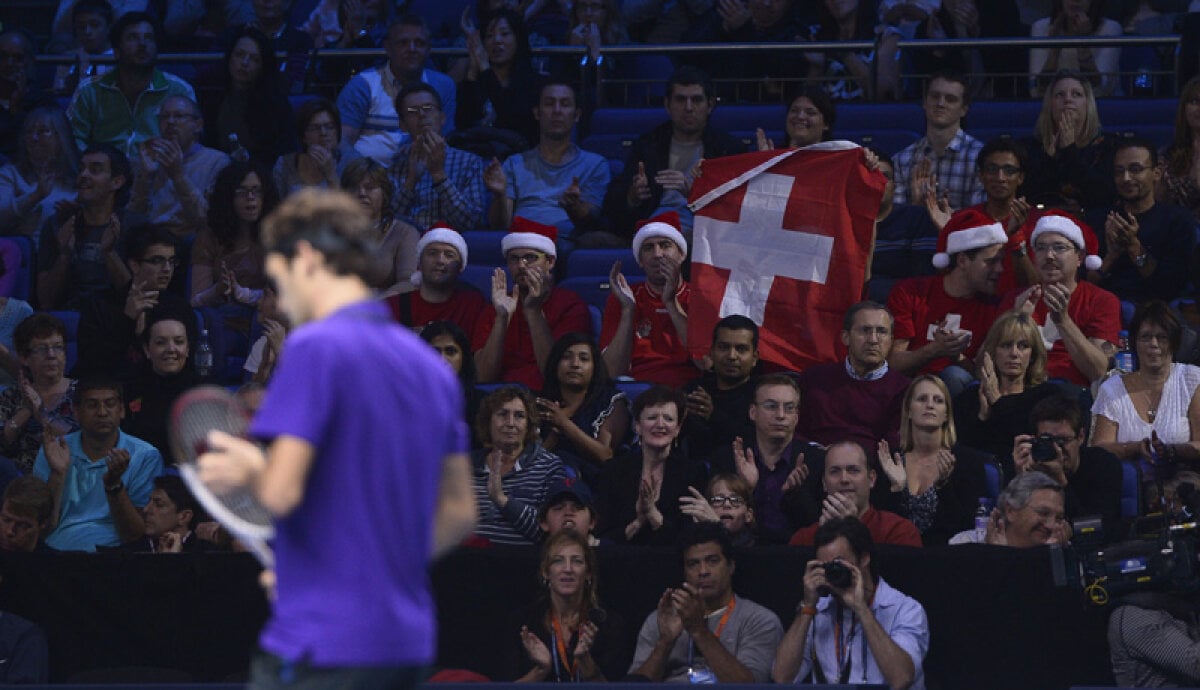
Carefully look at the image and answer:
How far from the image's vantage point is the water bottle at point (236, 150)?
36.4 feet

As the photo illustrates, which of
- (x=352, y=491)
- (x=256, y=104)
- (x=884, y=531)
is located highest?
(x=256, y=104)

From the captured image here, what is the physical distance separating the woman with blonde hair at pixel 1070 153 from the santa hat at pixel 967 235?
0.65 metres

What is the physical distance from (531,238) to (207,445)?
19.1ft

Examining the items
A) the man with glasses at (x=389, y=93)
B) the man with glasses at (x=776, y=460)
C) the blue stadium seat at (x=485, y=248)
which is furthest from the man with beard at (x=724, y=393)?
the man with glasses at (x=389, y=93)

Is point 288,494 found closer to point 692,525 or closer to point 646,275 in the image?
point 692,525

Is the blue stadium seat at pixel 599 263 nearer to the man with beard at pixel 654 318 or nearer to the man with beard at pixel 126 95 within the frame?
the man with beard at pixel 654 318

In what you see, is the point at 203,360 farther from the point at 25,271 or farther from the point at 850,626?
the point at 850,626

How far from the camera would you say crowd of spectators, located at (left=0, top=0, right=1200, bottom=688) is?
25.3ft

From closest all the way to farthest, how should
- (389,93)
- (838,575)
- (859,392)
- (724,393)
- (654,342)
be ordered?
(838,575)
(859,392)
(724,393)
(654,342)
(389,93)

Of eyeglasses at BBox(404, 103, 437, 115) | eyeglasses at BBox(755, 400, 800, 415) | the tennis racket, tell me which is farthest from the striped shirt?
the tennis racket

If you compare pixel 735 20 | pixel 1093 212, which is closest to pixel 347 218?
pixel 1093 212

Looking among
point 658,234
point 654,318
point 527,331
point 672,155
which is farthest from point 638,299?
point 672,155

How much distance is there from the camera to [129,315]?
956cm

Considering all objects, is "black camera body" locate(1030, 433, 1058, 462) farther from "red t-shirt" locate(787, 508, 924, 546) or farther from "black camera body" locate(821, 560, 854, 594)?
"black camera body" locate(821, 560, 854, 594)
